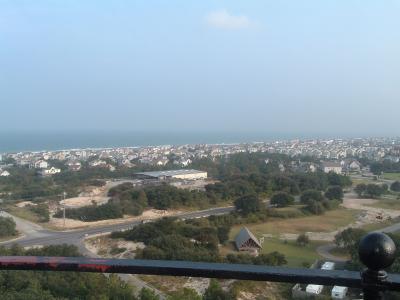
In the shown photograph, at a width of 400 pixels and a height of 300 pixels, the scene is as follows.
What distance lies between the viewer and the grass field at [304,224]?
51.8 feet

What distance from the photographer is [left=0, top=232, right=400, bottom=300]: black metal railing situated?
73 centimetres

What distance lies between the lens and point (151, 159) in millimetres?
42000

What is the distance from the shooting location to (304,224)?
17.0 metres

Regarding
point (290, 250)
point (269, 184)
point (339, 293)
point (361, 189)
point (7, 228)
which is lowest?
point (7, 228)

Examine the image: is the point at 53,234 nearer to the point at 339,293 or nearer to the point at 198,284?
the point at 198,284

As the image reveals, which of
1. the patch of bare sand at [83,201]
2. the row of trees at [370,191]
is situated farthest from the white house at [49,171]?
the row of trees at [370,191]

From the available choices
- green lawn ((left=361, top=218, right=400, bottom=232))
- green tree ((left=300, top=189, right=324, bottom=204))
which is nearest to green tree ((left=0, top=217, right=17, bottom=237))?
green tree ((left=300, top=189, right=324, bottom=204))

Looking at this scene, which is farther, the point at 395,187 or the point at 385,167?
the point at 385,167

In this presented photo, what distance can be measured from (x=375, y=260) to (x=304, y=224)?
664 inches

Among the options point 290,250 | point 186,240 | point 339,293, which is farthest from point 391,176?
point 339,293

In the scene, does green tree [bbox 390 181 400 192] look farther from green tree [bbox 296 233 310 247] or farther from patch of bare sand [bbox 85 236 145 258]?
patch of bare sand [bbox 85 236 145 258]

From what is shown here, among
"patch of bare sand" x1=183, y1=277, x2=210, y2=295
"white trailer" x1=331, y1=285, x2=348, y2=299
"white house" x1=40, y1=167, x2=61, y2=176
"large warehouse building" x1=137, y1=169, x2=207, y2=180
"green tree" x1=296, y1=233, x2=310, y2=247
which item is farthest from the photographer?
"white house" x1=40, y1=167, x2=61, y2=176

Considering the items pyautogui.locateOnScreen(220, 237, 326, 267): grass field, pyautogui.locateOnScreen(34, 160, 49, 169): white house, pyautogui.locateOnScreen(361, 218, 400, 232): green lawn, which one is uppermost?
pyautogui.locateOnScreen(34, 160, 49, 169): white house

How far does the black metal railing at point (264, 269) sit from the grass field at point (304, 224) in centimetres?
1378
